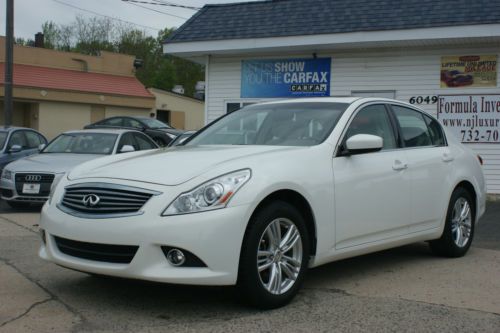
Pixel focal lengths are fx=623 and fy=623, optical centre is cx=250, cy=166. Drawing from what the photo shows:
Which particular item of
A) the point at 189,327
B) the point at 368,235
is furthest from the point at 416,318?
the point at 189,327

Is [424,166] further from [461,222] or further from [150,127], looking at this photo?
[150,127]

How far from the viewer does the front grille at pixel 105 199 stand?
4.20m

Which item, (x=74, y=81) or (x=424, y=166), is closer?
(x=424, y=166)

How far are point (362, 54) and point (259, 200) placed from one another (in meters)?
9.71

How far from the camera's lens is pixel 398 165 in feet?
18.7

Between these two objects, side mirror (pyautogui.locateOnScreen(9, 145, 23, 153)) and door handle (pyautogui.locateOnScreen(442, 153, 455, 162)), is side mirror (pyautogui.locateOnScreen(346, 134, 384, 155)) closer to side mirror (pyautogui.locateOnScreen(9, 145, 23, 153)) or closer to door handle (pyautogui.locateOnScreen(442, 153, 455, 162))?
door handle (pyautogui.locateOnScreen(442, 153, 455, 162))

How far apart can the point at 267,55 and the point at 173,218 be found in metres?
10.7

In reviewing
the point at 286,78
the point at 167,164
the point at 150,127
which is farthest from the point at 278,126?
the point at 150,127

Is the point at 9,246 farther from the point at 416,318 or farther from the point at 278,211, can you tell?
the point at 416,318

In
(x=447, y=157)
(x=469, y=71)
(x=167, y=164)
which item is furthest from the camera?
(x=469, y=71)

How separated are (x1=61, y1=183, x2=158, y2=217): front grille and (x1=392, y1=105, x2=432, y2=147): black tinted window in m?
2.96

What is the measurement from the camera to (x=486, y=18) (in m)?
11.6

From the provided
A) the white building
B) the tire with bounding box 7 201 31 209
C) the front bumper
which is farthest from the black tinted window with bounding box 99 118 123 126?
the front bumper

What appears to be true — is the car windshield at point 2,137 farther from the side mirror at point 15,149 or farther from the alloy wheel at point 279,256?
the alloy wheel at point 279,256
